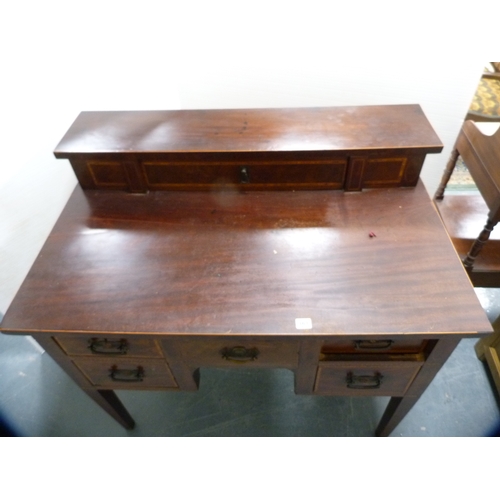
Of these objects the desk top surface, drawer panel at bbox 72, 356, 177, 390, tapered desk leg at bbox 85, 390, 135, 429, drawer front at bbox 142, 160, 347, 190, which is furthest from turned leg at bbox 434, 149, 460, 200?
tapered desk leg at bbox 85, 390, 135, 429

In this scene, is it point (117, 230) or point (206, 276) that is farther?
point (117, 230)

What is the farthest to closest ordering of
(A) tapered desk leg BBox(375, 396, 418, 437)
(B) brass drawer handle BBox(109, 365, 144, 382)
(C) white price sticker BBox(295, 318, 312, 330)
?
1. (A) tapered desk leg BBox(375, 396, 418, 437)
2. (B) brass drawer handle BBox(109, 365, 144, 382)
3. (C) white price sticker BBox(295, 318, 312, 330)

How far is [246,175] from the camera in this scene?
3.66 feet

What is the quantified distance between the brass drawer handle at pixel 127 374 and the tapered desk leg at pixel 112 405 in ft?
0.57

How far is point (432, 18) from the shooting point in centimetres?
130

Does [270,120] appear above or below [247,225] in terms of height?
above

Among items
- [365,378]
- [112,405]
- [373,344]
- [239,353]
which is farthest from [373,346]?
[112,405]

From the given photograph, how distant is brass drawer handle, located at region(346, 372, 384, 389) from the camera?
995 millimetres

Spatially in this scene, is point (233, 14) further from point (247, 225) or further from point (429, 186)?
point (429, 186)

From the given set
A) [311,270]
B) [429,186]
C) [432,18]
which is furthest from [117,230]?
[429,186]

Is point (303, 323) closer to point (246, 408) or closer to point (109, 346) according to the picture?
point (109, 346)

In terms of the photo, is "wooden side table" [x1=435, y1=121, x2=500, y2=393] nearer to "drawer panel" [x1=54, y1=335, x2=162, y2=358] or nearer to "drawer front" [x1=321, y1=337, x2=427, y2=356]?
"drawer front" [x1=321, y1=337, x2=427, y2=356]

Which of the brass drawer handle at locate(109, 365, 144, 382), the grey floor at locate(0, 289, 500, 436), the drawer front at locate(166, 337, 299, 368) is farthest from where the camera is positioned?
the grey floor at locate(0, 289, 500, 436)

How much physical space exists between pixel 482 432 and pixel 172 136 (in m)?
1.58
